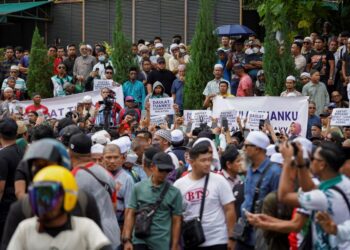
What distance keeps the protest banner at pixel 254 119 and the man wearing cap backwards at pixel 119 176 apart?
6659mm

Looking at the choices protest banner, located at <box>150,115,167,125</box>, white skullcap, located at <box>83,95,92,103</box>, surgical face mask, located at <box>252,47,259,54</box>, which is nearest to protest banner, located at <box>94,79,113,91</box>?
white skullcap, located at <box>83,95,92,103</box>

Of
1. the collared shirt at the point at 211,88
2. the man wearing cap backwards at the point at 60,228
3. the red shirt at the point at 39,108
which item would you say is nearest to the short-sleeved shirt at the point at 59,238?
the man wearing cap backwards at the point at 60,228

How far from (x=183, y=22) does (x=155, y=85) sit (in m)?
12.0

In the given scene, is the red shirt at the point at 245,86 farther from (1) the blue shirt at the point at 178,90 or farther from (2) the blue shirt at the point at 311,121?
(2) the blue shirt at the point at 311,121

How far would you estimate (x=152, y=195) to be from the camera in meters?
9.57

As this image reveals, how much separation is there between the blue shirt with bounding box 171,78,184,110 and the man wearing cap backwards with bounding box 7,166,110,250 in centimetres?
1506

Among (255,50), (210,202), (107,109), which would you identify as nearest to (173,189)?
(210,202)

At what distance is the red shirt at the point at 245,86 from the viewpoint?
794 inches

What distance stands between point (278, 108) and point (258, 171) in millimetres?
8245

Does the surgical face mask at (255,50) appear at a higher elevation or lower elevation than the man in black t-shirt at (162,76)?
higher

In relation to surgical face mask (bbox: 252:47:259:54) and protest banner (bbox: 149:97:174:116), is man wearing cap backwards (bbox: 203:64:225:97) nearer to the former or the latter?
protest banner (bbox: 149:97:174:116)

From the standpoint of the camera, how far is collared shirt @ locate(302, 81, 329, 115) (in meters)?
19.0

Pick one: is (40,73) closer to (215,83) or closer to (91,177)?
(215,83)

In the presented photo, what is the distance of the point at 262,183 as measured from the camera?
899 cm
